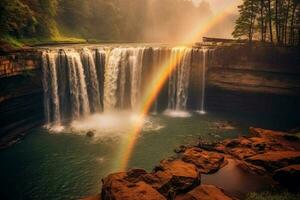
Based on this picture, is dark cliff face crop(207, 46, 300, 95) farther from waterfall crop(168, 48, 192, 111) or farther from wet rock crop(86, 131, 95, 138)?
wet rock crop(86, 131, 95, 138)

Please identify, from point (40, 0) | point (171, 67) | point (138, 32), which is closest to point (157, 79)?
point (171, 67)

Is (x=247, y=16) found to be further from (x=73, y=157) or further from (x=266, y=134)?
(x=73, y=157)

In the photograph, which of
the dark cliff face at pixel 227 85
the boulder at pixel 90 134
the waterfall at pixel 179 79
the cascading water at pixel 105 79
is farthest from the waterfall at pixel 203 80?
the boulder at pixel 90 134

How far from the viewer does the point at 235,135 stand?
2744 cm

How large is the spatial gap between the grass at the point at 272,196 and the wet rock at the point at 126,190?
16.7 ft

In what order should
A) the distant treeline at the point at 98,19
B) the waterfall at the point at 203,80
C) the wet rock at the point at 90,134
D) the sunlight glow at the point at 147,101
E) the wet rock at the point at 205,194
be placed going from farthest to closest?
the distant treeline at the point at 98,19
the waterfall at the point at 203,80
the wet rock at the point at 90,134
the sunlight glow at the point at 147,101
the wet rock at the point at 205,194

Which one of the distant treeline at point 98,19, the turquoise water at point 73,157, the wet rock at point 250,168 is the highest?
the distant treeline at point 98,19

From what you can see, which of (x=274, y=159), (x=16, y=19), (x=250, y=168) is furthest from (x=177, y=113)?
(x=16, y=19)

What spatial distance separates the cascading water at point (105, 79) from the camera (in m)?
30.1

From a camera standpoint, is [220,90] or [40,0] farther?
[40,0]

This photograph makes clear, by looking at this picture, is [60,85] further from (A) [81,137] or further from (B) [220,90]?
(B) [220,90]

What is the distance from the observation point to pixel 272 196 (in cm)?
1416

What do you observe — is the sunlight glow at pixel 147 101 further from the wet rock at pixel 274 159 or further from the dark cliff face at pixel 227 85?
the wet rock at pixel 274 159

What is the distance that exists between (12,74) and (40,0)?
2537cm
